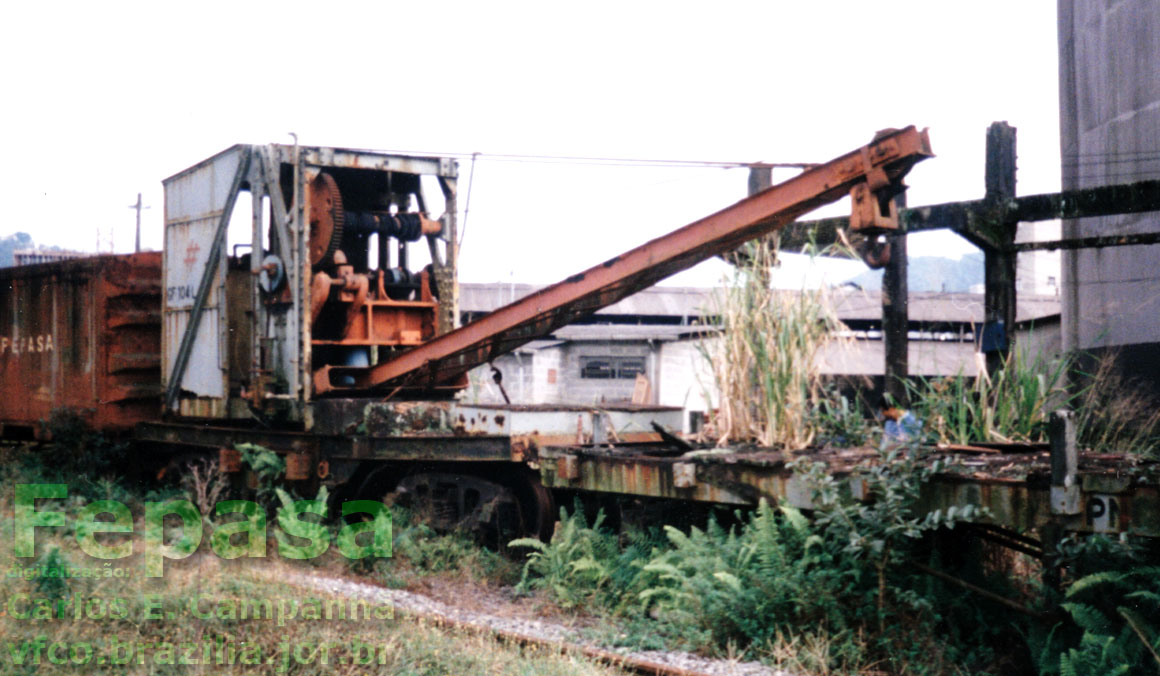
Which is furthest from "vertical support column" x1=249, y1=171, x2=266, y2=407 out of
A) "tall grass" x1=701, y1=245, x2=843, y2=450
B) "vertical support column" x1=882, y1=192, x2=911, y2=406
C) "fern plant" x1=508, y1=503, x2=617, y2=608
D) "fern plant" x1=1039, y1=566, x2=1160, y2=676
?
"fern plant" x1=1039, y1=566, x2=1160, y2=676

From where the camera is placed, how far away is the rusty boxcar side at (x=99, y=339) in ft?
39.8

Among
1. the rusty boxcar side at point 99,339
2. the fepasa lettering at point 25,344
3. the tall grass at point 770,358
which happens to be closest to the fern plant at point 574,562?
the tall grass at point 770,358

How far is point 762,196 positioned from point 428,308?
423 cm

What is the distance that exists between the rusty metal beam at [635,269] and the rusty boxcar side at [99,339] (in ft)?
11.6

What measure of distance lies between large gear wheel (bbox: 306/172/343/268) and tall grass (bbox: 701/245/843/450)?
4.22m

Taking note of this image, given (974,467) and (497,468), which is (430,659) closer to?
(974,467)

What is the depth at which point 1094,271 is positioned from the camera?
13.0m

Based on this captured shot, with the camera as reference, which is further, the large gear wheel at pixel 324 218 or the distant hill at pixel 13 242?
the distant hill at pixel 13 242

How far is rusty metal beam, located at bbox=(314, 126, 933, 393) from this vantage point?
7.30m

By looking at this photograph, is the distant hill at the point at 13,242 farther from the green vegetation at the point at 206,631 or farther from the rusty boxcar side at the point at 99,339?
the green vegetation at the point at 206,631

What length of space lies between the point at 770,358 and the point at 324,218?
491 cm

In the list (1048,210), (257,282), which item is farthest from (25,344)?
(1048,210)

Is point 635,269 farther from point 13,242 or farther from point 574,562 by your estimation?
point 13,242

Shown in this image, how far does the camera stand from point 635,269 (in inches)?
336
